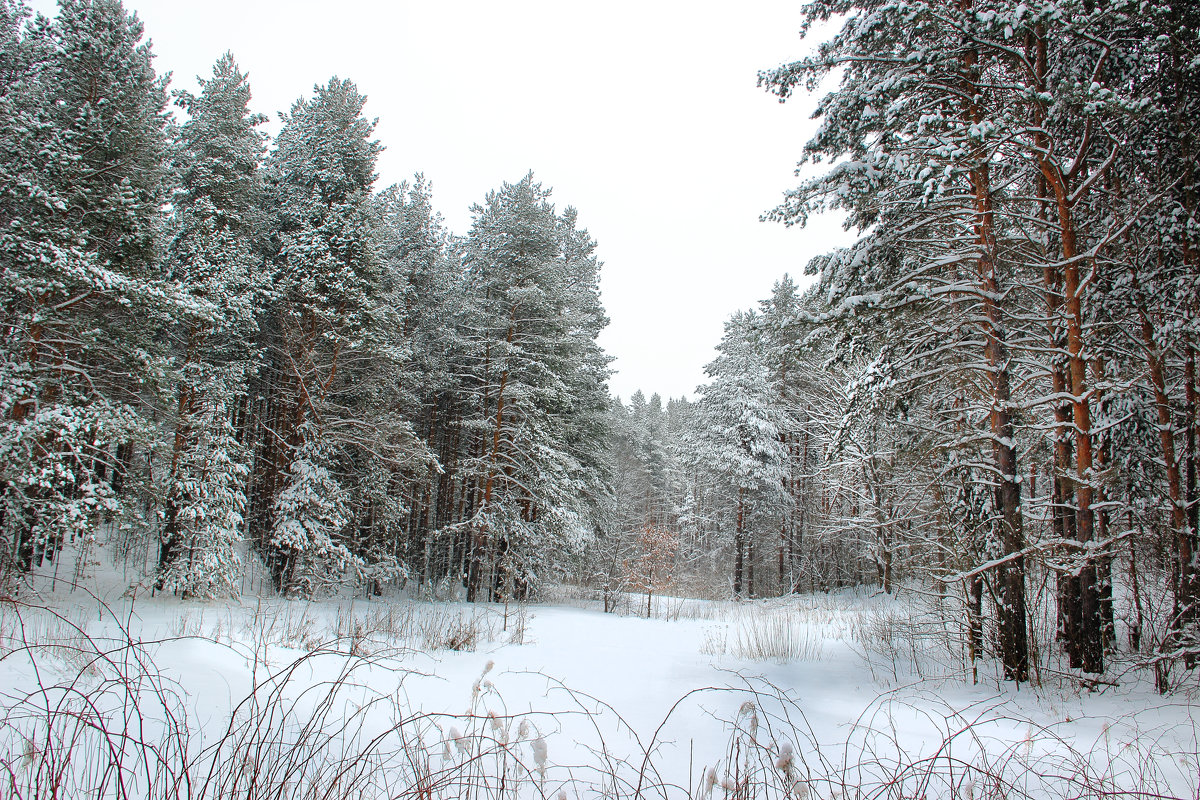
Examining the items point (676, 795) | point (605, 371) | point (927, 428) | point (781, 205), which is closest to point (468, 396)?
point (605, 371)

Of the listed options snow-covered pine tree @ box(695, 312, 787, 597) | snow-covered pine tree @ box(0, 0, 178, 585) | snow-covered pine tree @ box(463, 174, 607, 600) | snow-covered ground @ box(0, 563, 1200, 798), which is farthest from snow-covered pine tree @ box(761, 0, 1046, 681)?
snow-covered pine tree @ box(695, 312, 787, 597)

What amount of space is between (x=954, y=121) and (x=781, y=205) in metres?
2.27

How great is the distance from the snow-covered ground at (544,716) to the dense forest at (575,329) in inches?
57.0

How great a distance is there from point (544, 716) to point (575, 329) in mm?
13686

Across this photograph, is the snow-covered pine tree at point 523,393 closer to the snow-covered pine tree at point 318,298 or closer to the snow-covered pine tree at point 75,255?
the snow-covered pine tree at point 318,298

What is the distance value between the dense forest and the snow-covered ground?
4.75ft

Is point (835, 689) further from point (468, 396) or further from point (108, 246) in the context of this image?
point (108, 246)

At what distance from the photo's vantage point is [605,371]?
21.6 meters

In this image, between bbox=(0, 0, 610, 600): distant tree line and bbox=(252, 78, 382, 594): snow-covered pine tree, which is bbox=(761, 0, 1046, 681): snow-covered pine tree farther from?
bbox=(252, 78, 382, 594): snow-covered pine tree

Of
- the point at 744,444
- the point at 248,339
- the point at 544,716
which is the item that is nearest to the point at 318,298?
the point at 248,339

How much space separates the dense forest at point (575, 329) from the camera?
22.1ft

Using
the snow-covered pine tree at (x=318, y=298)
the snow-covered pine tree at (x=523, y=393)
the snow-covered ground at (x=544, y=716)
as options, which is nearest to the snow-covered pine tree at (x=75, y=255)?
the snow-covered ground at (x=544, y=716)

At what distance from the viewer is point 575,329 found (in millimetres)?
18125

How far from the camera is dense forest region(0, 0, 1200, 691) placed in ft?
22.1
